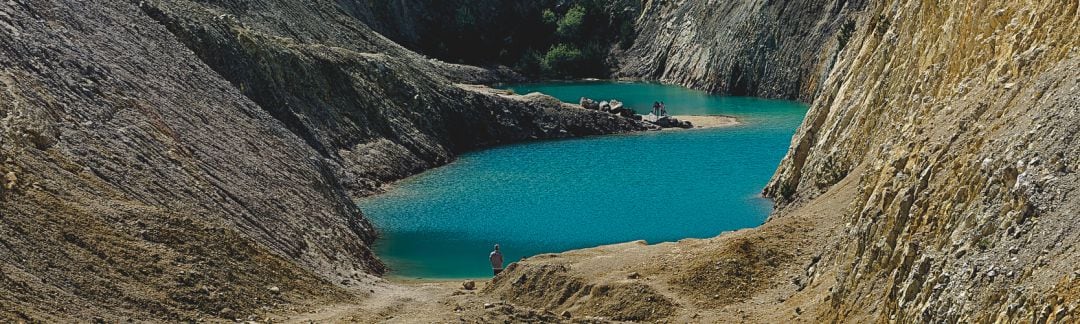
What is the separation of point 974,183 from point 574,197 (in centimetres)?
3032

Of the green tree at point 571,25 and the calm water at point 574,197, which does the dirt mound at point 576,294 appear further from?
the green tree at point 571,25

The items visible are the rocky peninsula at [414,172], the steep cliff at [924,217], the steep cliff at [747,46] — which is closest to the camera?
the steep cliff at [924,217]

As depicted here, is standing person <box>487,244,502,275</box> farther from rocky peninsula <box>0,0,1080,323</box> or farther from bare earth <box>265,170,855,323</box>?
bare earth <box>265,170,855,323</box>

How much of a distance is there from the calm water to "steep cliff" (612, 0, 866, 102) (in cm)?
1465

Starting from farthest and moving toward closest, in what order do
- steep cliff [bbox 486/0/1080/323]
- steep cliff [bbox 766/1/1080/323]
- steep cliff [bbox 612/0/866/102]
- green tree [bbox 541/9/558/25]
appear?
green tree [bbox 541/9/558/25]
steep cliff [bbox 612/0/866/102]
steep cliff [bbox 486/0/1080/323]
steep cliff [bbox 766/1/1080/323]

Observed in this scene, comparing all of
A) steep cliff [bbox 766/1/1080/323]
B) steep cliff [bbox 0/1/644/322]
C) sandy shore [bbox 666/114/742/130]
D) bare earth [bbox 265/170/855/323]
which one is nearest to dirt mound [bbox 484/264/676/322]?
bare earth [bbox 265/170/855/323]

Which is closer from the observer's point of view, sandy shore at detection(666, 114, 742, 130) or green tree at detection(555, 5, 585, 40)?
sandy shore at detection(666, 114, 742, 130)

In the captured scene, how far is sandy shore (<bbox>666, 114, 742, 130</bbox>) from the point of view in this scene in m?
75.1

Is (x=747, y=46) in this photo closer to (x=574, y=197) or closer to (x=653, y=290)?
(x=574, y=197)

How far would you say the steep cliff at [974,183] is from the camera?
57.1 ft

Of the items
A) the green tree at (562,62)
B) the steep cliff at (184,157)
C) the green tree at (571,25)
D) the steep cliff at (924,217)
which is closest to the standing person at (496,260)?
the steep cliff at (924,217)

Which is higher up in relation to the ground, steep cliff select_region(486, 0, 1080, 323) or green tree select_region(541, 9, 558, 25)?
steep cliff select_region(486, 0, 1080, 323)

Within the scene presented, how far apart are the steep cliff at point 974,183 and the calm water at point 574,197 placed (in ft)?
38.1

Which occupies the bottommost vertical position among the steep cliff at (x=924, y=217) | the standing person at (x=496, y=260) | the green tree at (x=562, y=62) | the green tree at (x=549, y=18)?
the green tree at (x=562, y=62)
